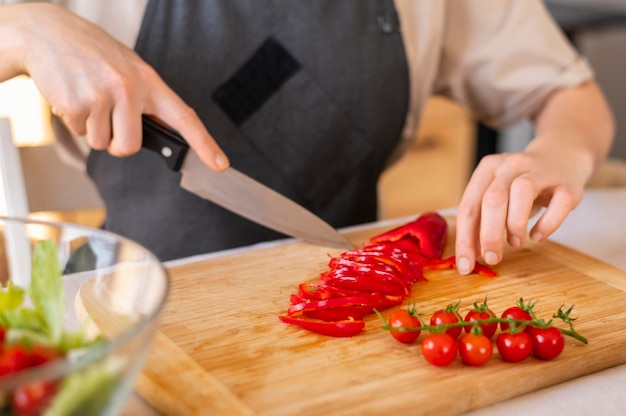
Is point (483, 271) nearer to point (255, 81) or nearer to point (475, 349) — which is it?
point (475, 349)

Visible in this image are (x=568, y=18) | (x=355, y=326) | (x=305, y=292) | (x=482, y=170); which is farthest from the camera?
(x=568, y=18)

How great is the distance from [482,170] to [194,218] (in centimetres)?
60

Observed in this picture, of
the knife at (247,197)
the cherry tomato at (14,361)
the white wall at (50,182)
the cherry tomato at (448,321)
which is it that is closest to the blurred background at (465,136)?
the white wall at (50,182)

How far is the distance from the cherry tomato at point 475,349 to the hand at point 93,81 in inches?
18.3

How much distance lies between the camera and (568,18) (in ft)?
10.4

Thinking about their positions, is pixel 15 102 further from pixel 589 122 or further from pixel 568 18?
pixel 568 18

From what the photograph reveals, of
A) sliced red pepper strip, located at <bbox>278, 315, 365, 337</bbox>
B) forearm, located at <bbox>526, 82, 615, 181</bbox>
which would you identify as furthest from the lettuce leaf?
forearm, located at <bbox>526, 82, 615, 181</bbox>

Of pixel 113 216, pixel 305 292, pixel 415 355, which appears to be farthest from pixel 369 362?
pixel 113 216

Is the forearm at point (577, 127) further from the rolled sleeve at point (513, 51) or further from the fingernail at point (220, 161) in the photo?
the fingernail at point (220, 161)

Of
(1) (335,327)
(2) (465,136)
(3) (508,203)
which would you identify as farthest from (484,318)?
(2) (465,136)

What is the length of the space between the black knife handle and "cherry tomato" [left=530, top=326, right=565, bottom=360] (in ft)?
1.90

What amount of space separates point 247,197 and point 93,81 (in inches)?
12.4

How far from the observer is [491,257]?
112cm

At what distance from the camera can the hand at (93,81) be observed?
1.05 meters
